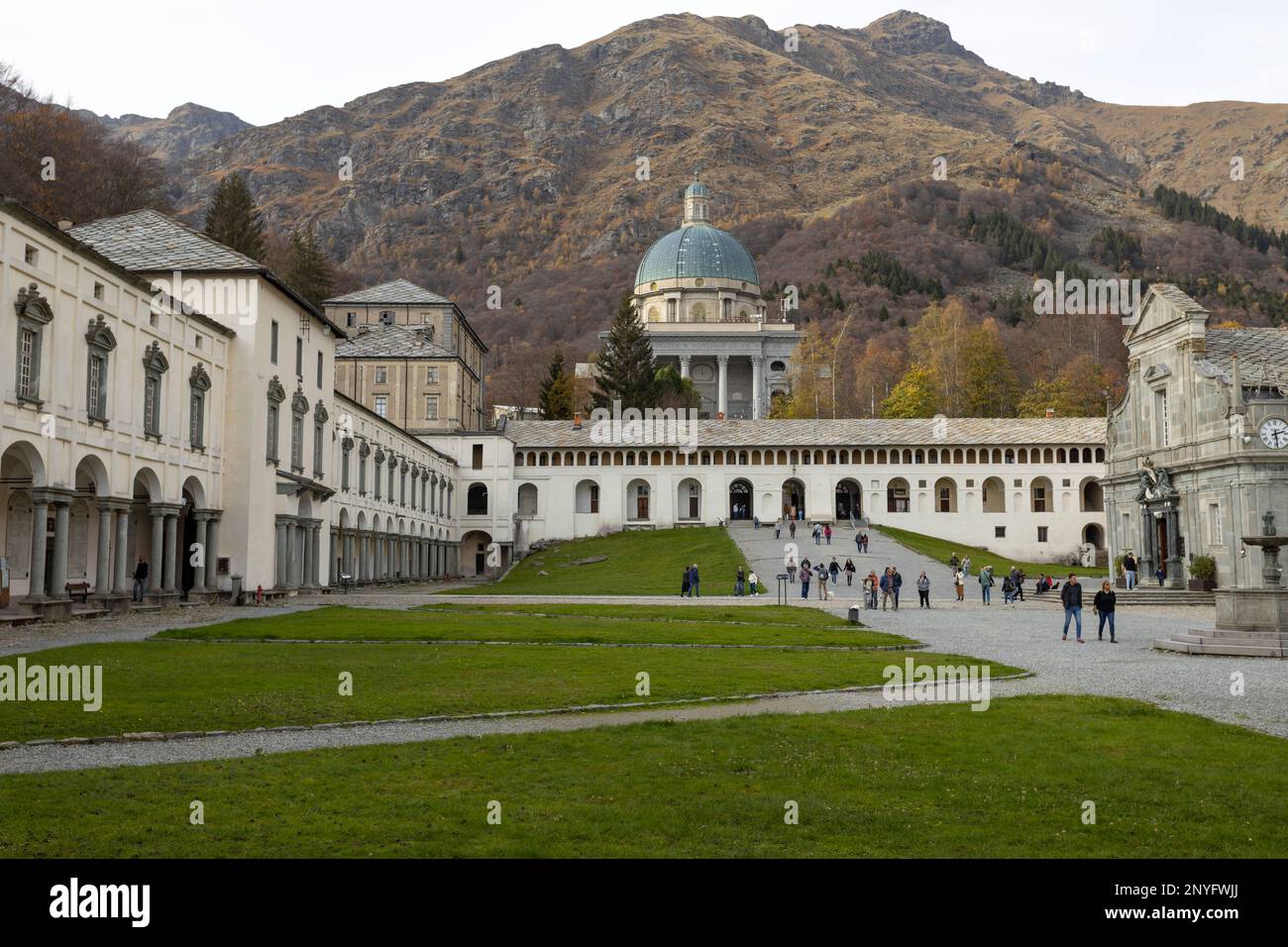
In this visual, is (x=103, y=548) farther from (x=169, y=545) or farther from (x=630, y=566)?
(x=630, y=566)

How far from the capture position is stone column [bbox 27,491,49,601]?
30.7m

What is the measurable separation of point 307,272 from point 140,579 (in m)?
71.4

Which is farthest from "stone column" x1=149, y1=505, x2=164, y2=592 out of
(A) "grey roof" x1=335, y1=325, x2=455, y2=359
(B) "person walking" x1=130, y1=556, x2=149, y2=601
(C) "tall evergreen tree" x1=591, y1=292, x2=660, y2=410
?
(C) "tall evergreen tree" x1=591, y1=292, x2=660, y2=410

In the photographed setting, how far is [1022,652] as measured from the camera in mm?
25812

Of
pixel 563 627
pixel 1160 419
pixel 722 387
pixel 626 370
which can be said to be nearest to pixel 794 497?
pixel 626 370

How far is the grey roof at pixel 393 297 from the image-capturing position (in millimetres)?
95125

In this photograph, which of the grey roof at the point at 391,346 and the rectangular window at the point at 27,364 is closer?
the rectangular window at the point at 27,364

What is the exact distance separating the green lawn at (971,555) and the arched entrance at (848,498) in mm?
5477

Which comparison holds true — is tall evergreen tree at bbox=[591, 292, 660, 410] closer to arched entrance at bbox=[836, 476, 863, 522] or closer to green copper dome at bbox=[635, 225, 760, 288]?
arched entrance at bbox=[836, 476, 863, 522]

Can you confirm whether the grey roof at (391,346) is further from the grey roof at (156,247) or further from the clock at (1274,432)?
the clock at (1274,432)

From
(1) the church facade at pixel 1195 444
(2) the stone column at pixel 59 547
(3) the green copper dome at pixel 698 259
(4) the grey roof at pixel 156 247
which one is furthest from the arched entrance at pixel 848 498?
(2) the stone column at pixel 59 547

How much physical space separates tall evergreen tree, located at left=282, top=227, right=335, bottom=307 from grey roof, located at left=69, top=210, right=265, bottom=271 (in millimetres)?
53751

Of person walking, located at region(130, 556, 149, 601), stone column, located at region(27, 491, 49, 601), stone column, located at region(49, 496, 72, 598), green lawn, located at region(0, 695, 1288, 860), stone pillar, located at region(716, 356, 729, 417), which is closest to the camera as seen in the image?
green lawn, located at region(0, 695, 1288, 860)

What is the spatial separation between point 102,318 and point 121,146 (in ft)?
191
